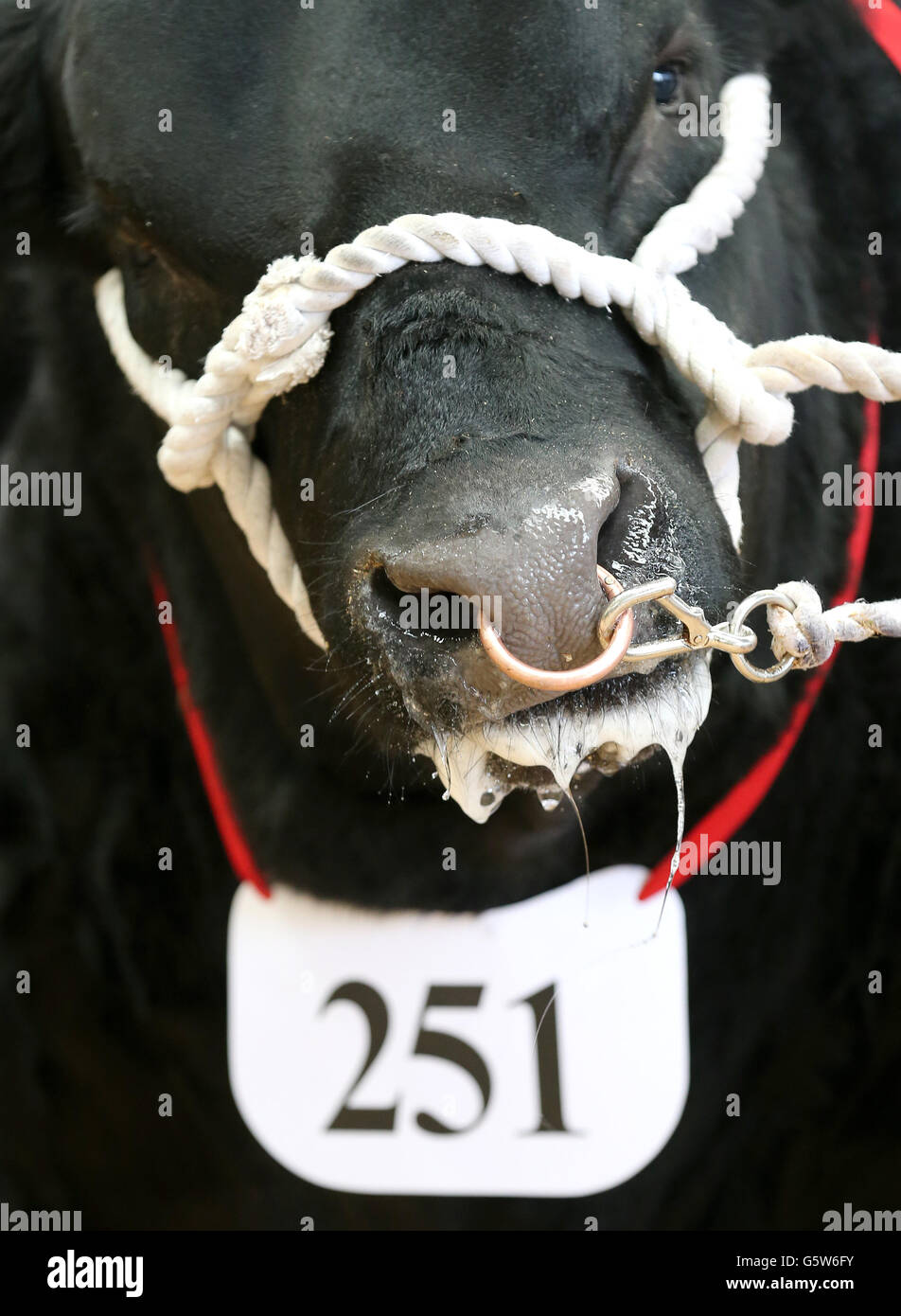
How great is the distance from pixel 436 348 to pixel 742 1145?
124cm

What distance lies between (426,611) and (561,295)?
33cm

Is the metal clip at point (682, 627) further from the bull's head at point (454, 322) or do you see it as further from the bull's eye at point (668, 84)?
the bull's eye at point (668, 84)

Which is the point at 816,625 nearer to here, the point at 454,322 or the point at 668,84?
the point at 454,322

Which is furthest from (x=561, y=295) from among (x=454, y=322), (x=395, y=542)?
(x=395, y=542)

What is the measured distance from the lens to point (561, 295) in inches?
51.0

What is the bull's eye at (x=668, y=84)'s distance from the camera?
148cm

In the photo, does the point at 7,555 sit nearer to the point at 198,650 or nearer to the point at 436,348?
the point at 198,650

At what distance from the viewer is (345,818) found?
1.82 metres

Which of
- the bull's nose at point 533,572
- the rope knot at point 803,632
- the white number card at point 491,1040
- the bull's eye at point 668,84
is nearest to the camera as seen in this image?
the bull's nose at point 533,572

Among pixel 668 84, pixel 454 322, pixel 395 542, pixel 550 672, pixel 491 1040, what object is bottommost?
pixel 491 1040

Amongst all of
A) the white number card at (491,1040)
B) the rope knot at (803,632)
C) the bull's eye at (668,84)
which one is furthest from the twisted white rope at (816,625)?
the white number card at (491,1040)

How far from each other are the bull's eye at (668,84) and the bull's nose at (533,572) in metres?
0.55

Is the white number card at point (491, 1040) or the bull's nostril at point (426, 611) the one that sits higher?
the bull's nostril at point (426, 611)
